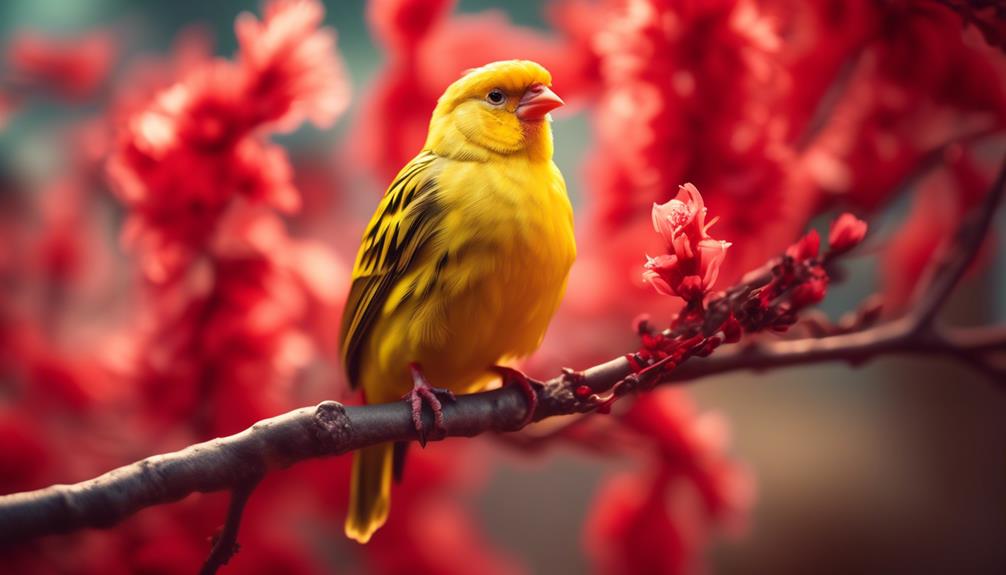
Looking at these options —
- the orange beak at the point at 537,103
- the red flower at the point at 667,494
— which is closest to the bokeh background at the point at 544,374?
A: the red flower at the point at 667,494

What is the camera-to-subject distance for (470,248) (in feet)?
1.55

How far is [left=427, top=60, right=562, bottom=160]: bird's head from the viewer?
0.48 meters

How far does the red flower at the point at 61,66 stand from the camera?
0.91 metres

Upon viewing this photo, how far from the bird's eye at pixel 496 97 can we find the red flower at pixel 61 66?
64cm

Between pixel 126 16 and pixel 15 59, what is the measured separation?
0.15 meters

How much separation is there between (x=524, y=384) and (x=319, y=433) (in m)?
0.13

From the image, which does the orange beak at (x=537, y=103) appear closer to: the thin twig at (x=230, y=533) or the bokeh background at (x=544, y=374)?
the bokeh background at (x=544, y=374)

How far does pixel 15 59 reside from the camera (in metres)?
0.92

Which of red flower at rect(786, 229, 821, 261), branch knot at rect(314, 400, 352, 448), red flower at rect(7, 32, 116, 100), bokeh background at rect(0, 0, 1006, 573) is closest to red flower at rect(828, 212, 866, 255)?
red flower at rect(786, 229, 821, 261)

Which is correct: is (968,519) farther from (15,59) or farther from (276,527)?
(15,59)

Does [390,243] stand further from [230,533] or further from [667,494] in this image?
[667,494]

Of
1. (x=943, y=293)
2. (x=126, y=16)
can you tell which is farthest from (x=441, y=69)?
(x=126, y=16)

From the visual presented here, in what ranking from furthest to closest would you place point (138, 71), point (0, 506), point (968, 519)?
1. point (968, 519)
2. point (138, 71)
3. point (0, 506)

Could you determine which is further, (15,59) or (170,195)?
(15,59)
